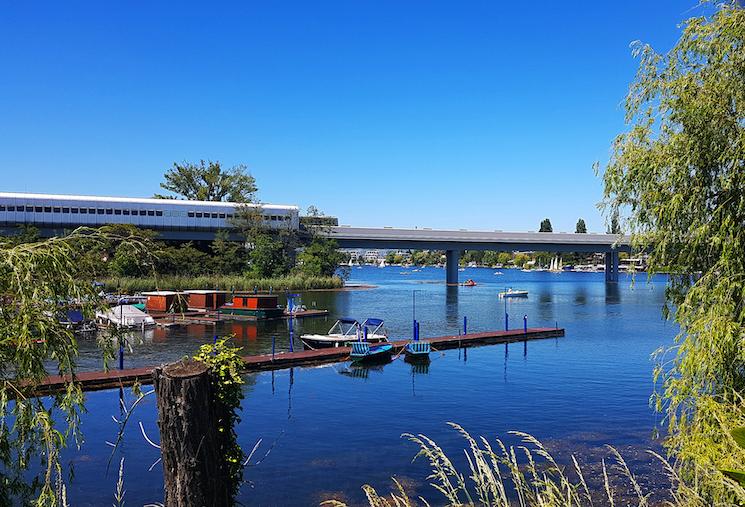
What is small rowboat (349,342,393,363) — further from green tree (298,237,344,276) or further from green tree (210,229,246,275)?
green tree (298,237,344,276)

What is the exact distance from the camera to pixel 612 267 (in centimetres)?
13125

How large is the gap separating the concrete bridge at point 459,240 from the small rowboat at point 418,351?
70031 millimetres

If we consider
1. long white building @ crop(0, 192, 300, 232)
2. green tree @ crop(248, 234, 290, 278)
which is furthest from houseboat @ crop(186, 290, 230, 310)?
long white building @ crop(0, 192, 300, 232)

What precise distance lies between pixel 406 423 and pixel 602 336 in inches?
1215

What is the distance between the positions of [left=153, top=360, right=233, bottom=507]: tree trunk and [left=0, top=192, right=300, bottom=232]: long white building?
9203 cm

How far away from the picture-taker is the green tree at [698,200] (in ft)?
39.3

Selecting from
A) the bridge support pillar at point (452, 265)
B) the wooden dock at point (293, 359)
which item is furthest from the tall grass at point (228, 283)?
the wooden dock at point (293, 359)

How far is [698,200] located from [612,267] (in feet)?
414

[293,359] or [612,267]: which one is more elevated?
[612,267]

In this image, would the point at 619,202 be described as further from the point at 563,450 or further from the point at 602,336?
the point at 602,336

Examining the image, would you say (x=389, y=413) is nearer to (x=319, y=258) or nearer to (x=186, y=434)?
(x=186, y=434)

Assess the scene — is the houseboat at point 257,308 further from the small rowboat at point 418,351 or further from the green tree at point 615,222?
the green tree at point 615,222

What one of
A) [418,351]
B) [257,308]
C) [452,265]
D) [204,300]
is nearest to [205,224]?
[204,300]

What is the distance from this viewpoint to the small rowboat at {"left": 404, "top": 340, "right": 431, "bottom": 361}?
124 ft
